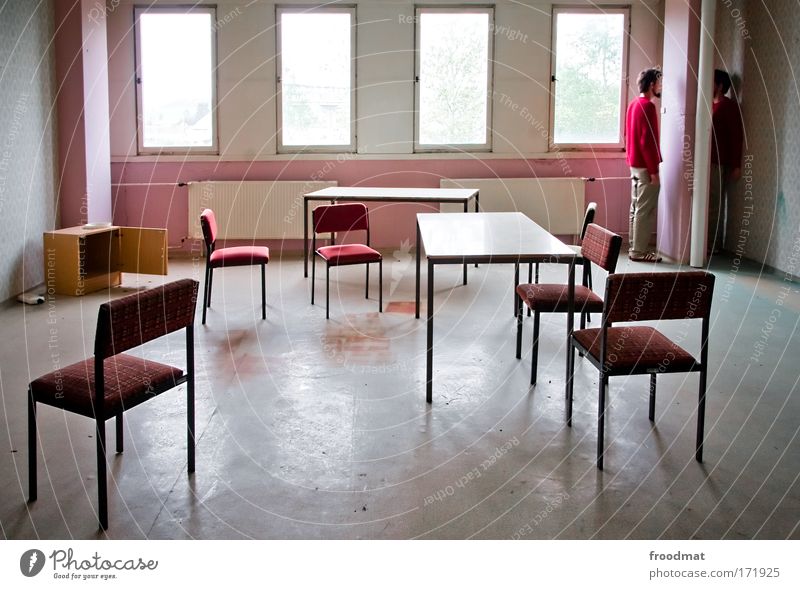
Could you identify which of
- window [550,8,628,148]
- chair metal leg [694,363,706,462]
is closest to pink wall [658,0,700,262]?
window [550,8,628,148]

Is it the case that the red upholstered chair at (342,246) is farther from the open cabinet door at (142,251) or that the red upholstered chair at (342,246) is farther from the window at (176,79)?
the window at (176,79)

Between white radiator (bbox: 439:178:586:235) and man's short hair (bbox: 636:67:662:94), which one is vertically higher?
man's short hair (bbox: 636:67:662:94)

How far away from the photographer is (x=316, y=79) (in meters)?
8.37

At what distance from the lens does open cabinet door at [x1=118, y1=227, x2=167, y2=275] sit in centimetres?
665

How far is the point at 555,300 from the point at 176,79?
5.63 m

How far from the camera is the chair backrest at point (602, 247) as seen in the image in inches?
148

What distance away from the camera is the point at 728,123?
25.2 feet

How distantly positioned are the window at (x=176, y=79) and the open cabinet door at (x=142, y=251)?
1877 mm

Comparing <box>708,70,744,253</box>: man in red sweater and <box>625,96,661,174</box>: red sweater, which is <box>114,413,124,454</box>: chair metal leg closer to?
<box>625,96,661,174</box>: red sweater

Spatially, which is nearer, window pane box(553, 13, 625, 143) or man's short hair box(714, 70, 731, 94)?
man's short hair box(714, 70, 731, 94)

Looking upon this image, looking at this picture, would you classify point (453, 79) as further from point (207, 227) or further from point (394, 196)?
point (207, 227)

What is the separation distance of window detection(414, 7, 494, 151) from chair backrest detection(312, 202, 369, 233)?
2584mm

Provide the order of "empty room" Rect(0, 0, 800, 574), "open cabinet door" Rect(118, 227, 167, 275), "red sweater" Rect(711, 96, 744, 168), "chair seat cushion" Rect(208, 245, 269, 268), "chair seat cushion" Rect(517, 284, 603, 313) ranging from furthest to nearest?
"red sweater" Rect(711, 96, 744, 168), "open cabinet door" Rect(118, 227, 167, 275), "chair seat cushion" Rect(208, 245, 269, 268), "chair seat cushion" Rect(517, 284, 603, 313), "empty room" Rect(0, 0, 800, 574)

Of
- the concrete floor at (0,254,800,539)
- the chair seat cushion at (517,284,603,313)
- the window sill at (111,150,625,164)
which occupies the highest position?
the window sill at (111,150,625,164)
